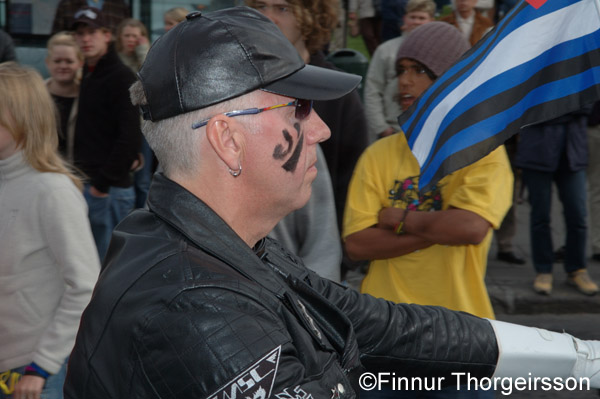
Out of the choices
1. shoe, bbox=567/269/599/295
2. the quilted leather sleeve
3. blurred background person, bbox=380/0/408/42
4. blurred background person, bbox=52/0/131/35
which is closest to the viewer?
the quilted leather sleeve

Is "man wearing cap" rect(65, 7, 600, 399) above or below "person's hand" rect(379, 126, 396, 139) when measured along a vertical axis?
above

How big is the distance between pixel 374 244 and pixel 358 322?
3.33 ft

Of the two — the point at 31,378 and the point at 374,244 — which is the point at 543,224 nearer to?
the point at 374,244

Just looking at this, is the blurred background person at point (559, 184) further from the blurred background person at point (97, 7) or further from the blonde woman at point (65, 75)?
the blurred background person at point (97, 7)

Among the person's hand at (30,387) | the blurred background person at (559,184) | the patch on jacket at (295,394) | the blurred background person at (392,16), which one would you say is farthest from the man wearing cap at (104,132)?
the patch on jacket at (295,394)

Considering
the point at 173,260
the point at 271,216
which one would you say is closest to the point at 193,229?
the point at 173,260

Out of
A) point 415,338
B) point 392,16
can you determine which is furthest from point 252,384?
point 392,16

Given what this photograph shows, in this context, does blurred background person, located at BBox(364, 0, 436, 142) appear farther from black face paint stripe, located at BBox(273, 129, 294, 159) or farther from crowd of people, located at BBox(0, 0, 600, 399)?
black face paint stripe, located at BBox(273, 129, 294, 159)

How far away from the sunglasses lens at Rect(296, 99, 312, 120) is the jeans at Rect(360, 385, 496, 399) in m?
1.30

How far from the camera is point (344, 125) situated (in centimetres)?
381

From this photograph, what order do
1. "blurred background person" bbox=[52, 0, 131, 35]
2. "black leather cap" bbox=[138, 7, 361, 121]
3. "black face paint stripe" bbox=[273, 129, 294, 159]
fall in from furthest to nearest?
"blurred background person" bbox=[52, 0, 131, 35] → "black face paint stripe" bbox=[273, 129, 294, 159] → "black leather cap" bbox=[138, 7, 361, 121]

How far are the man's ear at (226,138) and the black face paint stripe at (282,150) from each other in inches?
3.8

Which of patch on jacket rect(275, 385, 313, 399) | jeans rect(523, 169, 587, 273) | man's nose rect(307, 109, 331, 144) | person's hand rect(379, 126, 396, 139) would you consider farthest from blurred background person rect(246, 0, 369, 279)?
jeans rect(523, 169, 587, 273)

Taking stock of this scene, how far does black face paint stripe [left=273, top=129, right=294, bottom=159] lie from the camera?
6.01 ft
